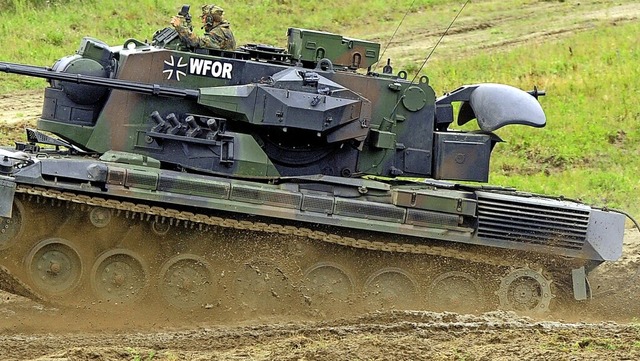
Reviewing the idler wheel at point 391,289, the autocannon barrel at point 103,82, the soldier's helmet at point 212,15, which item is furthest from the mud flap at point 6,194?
the idler wheel at point 391,289

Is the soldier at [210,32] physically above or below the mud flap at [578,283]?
above

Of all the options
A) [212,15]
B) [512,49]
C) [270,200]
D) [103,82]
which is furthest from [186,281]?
[512,49]

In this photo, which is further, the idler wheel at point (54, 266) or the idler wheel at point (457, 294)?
the idler wheel at point (457, 294)

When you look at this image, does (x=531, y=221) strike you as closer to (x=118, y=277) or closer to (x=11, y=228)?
(x=118, y=277)

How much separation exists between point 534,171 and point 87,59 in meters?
11.8

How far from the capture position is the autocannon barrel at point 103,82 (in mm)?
13156

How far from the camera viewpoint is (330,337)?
12.1 meters

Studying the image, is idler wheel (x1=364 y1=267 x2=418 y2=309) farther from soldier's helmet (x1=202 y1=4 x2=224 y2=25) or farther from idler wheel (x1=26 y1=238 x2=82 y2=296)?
soldier's helmet (x1=202 y1=4 x2=224 y2=25)

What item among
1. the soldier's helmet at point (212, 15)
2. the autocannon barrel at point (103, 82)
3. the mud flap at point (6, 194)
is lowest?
the mud flap at point (6, 194)

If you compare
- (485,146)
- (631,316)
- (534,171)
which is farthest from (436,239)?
(534,171)

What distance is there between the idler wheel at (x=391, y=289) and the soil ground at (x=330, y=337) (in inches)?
25.7

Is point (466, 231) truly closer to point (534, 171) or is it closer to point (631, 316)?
point (631, 316)

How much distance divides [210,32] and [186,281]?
330 centimetres

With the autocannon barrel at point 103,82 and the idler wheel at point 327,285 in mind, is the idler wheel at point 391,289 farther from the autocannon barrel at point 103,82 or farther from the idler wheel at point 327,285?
the autocannon barrel at point 103,82
